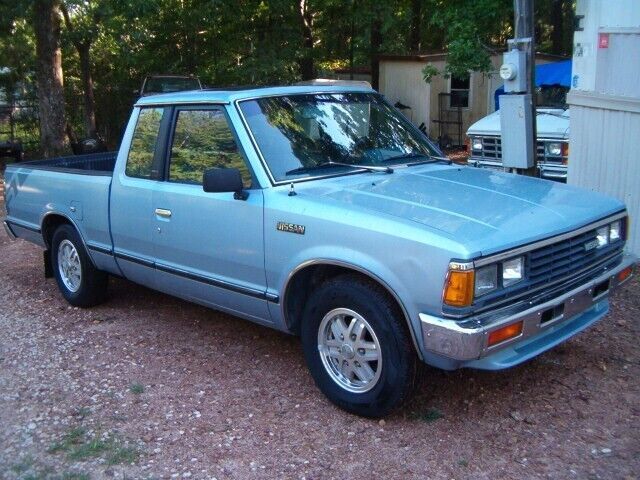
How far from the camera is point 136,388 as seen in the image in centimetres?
471

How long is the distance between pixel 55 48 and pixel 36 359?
36.5ft

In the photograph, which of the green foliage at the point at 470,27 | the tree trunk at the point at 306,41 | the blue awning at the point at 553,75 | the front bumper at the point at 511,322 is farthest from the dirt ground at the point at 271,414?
the tree trunk at the point at 306,41

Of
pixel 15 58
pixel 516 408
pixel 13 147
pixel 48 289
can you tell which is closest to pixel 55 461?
pixel 516 408

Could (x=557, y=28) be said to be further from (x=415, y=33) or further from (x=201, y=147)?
(x=201, y=147)

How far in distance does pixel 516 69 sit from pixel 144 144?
129 inches

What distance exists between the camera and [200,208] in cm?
486

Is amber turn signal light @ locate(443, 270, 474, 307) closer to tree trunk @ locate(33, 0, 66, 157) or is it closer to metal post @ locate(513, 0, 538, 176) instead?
metal post @ locate(513, 0, 538, 176)

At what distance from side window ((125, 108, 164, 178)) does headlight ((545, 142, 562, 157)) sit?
4.98 meters

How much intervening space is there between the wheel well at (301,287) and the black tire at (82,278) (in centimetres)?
244

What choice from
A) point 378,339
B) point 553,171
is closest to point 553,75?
point 553,171

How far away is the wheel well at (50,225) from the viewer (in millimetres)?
6504

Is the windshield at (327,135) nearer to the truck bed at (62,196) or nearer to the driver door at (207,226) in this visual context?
the driver door at (207,226)

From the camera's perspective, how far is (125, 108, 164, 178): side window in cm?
547

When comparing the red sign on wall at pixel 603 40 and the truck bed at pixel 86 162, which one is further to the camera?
the truck bed at pixel 86 162
